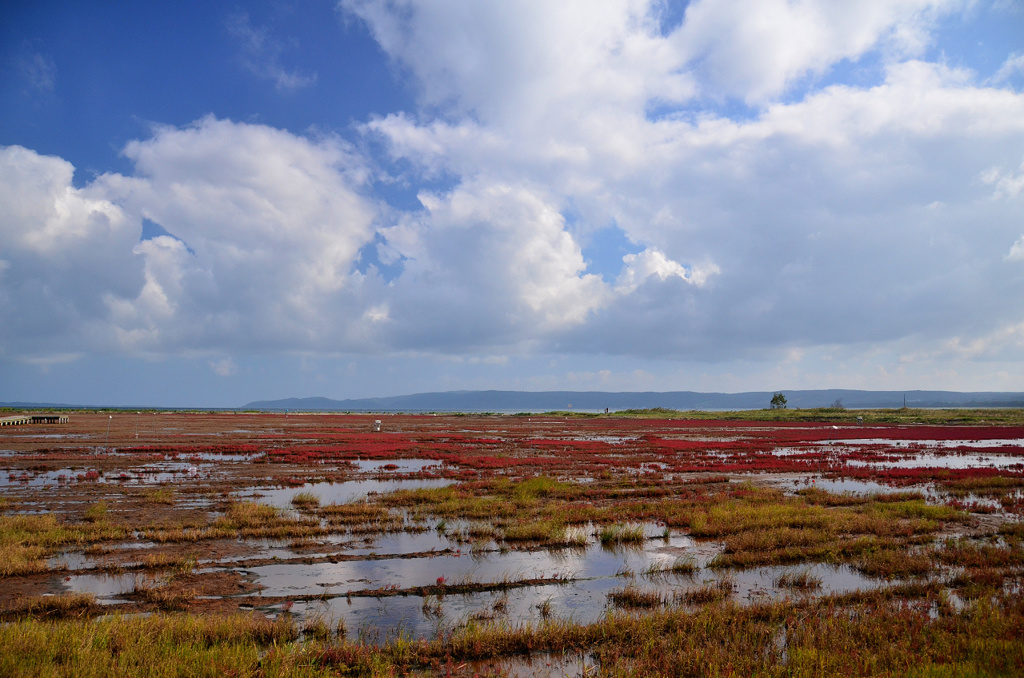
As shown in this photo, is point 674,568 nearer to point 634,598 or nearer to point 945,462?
point 634,598

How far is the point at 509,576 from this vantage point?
11.6 m

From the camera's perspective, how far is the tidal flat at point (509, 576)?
746cm

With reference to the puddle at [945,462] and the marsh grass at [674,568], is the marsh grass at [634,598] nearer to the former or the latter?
the marsh grass at [674,568]

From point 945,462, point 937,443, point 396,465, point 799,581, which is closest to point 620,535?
point 799,581

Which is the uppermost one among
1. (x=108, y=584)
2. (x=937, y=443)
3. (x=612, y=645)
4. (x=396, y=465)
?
(x=108, y=584)

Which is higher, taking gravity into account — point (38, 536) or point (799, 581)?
point (38, 536)

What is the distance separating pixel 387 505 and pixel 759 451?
3439cm

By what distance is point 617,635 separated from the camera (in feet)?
27.8

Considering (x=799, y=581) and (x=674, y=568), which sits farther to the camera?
(x=674, y=568)

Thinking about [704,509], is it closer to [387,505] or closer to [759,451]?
[387,505]

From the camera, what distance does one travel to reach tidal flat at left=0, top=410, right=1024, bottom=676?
294 inches

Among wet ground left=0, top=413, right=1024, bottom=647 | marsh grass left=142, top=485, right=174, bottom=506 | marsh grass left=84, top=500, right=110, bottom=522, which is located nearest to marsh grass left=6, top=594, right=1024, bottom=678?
wet ground left=0, top=413, right=1024, bottom=647

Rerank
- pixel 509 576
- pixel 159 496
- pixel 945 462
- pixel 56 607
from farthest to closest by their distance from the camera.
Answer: pixel 945 462
pixel 159 496
pixel 509 576
pixel 56 607

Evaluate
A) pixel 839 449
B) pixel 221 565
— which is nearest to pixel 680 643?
pixel 221 565
